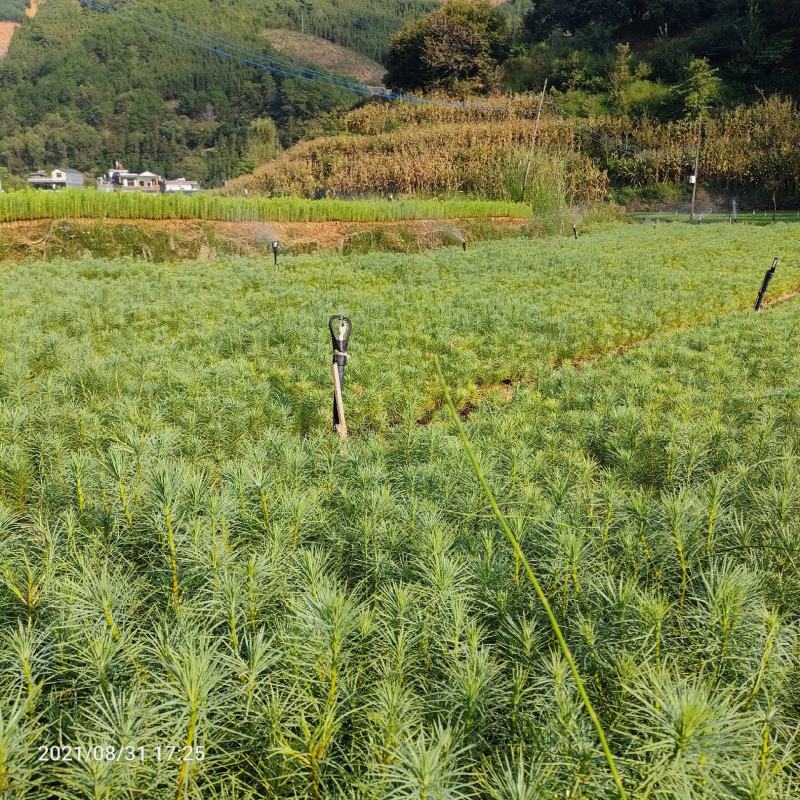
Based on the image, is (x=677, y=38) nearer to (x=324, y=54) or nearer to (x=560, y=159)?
(x=560, y=159)

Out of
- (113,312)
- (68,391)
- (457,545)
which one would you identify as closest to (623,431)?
(457,545)

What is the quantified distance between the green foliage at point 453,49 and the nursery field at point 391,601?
184 feet

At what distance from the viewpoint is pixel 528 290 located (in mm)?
12531

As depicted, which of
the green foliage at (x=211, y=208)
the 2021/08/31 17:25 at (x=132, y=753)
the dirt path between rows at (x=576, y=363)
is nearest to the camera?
the 2021/08/31 17:25 at (x=132, y=753)

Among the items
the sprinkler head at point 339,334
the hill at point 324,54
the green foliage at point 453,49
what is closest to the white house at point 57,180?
the hill at point 324,54

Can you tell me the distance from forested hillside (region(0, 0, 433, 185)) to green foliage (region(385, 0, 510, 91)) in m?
Result: 50.2

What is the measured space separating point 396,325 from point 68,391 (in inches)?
199

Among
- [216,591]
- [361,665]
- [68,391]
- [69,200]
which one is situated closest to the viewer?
[361,665]

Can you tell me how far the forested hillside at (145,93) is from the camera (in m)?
120

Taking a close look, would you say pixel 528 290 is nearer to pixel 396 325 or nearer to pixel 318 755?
Result: pixel 396 325

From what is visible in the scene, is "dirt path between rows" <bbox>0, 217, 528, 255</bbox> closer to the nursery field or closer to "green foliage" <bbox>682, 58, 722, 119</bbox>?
the nursery field

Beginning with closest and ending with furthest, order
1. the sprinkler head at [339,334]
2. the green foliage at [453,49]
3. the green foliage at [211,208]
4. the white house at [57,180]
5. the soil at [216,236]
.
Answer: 1. the sprinkler head at [339,334]
2. the soil at [216,236]
3. the green foliage at [211,208]
4. the green foliage at [453,49]
5. the white house at [57,180]

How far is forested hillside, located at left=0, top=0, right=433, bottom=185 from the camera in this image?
11950 cm

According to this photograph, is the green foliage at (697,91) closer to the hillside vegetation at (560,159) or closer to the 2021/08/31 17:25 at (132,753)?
the hillside vegetation at (560,159)
